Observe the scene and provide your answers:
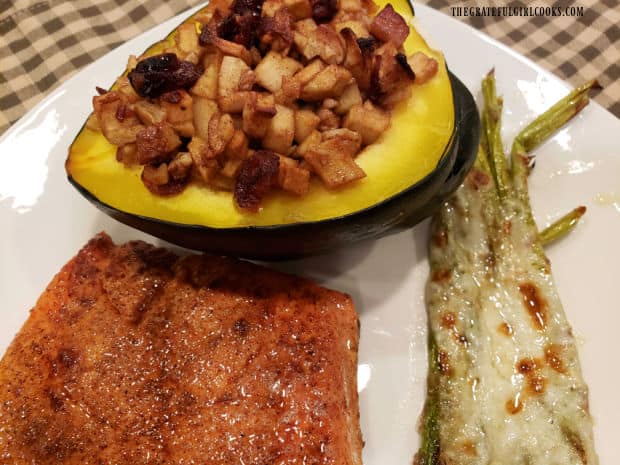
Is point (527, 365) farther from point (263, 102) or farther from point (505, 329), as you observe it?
point (263, 102)

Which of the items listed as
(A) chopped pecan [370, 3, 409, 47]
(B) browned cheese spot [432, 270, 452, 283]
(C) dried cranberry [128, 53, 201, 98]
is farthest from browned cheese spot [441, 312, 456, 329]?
(C) dried cranberry [128, 53, 201, 98]

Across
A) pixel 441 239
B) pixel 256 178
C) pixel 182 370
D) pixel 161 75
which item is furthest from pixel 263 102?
pixel 441 239

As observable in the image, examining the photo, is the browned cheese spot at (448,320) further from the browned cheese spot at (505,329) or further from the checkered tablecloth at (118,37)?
Answer: the checkered tablecloth at (118,37)

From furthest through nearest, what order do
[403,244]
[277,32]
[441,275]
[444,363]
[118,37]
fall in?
[118,37] < [403,244] < [441,275] < [444,363] < [277,32]

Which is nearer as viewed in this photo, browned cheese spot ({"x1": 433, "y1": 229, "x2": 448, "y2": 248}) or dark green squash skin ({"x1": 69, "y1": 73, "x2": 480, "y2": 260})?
dark green squash skin ({"x1": 69, "y1": 73, "x2": 480, "y2": 260})

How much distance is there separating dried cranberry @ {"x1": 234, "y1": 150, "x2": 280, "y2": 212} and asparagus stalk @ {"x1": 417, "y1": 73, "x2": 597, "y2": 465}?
787mm

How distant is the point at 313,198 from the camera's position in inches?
67.0

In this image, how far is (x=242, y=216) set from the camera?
1.68 m

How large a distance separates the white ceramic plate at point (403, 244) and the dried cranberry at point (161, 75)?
696mm

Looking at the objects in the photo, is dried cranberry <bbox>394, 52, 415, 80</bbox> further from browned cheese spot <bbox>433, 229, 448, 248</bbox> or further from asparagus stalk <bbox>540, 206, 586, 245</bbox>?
asparagus stalk <bbox>540, 206, 586, 245</bbox>

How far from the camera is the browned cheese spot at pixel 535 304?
2.03 m

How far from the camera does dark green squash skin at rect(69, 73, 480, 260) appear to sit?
168cm

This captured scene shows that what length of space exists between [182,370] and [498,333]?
1.04m

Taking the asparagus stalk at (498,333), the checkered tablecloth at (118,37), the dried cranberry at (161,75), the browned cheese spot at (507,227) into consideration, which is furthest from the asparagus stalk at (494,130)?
the dried cranberry at (161,75)
